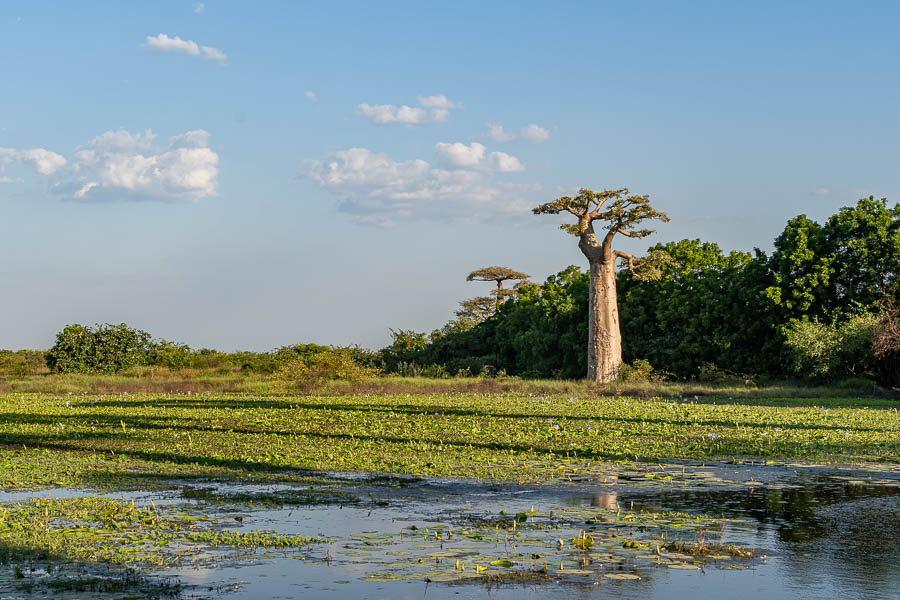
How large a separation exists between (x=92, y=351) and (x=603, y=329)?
89.5 ft

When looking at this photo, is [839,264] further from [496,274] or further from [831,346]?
[496,274]

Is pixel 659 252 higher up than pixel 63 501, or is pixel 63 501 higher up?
pixel 659 252

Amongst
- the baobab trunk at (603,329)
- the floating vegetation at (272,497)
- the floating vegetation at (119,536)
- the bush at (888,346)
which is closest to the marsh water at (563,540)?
the floating vegetation at (272,497)

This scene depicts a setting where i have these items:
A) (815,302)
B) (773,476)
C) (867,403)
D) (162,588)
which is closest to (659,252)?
(815,302)

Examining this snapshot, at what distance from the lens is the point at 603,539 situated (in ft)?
26.5

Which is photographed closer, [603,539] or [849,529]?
[603,539]

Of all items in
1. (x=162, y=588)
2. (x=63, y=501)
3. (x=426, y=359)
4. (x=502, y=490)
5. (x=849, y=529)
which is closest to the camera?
(x=162, y=588)

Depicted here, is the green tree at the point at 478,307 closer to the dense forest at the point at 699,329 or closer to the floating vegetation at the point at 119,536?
the dense forest at the point at 699,329

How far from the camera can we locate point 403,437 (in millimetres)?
16719

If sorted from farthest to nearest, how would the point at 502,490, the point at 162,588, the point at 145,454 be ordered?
the point at 145,454 < the point at 502,490 < the point at 162,588

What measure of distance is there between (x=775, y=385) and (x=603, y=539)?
30.4 metres

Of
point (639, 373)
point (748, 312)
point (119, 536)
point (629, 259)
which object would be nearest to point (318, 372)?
point (639, 373)

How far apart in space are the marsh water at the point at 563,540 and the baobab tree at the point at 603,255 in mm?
29938

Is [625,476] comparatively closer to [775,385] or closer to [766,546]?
[766,546]
